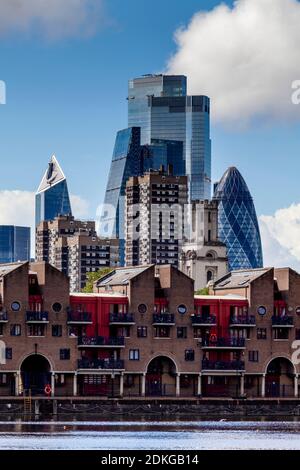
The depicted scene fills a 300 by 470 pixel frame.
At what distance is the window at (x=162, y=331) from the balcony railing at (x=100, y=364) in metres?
4.80

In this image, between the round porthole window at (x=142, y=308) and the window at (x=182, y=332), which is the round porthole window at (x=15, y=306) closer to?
the round porthole window at (x=142, y=308)

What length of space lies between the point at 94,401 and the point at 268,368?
72.1 ft

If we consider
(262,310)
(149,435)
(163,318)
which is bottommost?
(149,435)

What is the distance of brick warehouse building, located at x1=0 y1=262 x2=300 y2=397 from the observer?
15275 centimetres

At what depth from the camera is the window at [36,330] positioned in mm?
152500

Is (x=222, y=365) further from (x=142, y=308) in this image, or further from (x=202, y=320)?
(x=142, y=308)

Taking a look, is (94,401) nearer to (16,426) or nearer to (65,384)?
(65,384)

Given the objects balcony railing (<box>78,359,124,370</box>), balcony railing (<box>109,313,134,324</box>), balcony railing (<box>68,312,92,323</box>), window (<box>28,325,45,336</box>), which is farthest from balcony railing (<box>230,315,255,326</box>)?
window (<box>28,325,45,336</box>)

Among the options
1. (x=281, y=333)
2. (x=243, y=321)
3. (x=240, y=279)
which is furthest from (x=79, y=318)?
(x=281, y=333)

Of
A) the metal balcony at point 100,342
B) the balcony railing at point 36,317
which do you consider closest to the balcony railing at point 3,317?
the balcony railing at point 36,317

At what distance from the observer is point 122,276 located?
164625mm

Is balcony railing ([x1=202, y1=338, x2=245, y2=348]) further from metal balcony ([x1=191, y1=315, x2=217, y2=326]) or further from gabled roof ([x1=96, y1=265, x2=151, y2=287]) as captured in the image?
gabled roof ([x1=96, y1=265, x2=151, y2=287])

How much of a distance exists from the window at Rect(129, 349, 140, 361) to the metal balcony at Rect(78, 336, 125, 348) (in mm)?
1384

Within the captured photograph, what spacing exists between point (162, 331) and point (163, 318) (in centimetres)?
153
